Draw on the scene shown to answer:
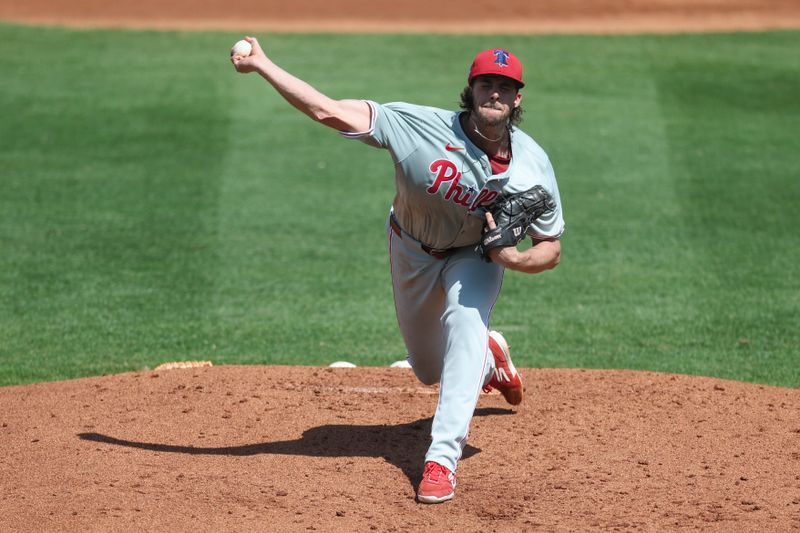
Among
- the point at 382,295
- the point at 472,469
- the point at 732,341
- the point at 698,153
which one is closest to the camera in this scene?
the point at 472,469

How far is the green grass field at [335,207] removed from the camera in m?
8.32

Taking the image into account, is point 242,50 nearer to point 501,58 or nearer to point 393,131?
point 393,131

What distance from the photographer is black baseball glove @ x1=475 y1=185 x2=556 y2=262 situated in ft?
16.2

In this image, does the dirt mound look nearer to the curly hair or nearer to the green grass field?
the green grass field

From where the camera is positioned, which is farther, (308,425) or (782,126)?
(782,126)

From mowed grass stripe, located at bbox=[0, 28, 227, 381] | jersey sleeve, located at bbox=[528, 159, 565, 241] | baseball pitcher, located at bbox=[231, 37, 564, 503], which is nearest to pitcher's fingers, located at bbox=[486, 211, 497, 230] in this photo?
baseball pitcher, located at bbox=[231, 37, 564, 503]

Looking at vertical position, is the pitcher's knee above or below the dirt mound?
below

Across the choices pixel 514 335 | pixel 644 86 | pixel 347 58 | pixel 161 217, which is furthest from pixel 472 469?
pixel 347 58

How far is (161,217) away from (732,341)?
219 inches

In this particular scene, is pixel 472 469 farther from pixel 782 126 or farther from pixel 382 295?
pixel 782 126

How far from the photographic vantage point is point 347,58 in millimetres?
17344

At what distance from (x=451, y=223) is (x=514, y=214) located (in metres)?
0.36

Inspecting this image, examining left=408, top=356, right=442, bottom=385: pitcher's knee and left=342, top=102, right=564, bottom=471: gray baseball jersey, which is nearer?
left=342, top=102, right=564, bottom=471: gray baseball jersey

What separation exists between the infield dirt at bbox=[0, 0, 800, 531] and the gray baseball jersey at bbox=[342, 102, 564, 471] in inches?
17.9
